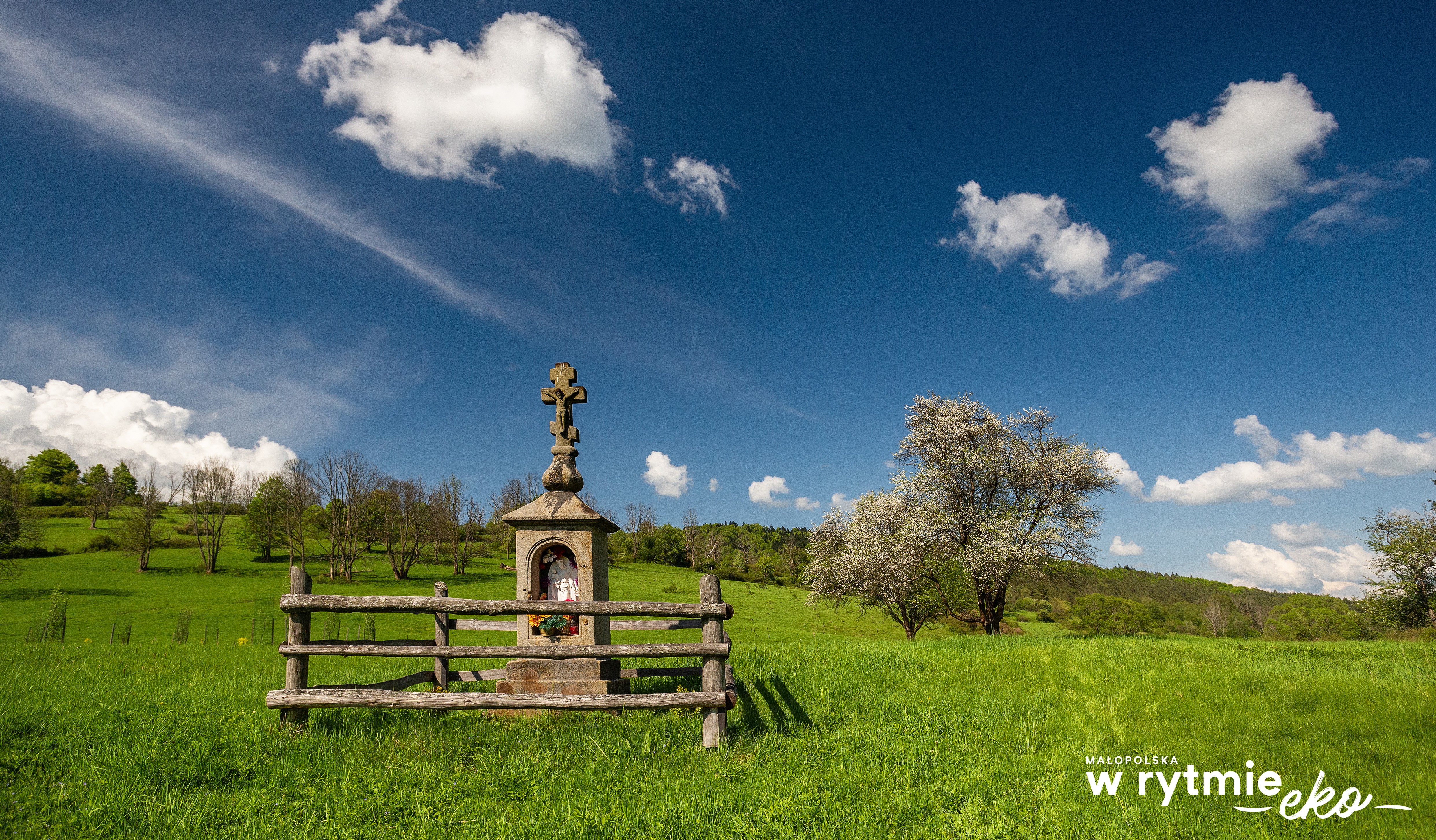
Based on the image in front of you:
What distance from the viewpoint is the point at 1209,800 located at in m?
5.45

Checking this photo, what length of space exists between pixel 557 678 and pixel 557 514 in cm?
254

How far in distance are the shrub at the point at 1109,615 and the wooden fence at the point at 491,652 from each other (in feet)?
182

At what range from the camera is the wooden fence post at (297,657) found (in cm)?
701

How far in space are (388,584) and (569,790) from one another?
57.1 metres

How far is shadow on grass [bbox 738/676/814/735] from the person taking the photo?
764cm

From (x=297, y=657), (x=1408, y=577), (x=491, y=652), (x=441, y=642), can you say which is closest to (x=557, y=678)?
(x=491, y=652)

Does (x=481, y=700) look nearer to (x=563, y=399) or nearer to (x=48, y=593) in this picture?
(x=563, y=399)

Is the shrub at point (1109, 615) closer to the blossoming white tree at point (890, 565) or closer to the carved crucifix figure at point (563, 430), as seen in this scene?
the blossoming white tree at point (890, 565)

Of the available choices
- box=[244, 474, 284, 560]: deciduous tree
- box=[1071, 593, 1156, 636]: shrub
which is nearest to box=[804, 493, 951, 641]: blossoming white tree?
box=[1071, 593, 1156, 636]: shrub

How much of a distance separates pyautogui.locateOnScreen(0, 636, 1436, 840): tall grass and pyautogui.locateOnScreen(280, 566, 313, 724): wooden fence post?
0.24 m

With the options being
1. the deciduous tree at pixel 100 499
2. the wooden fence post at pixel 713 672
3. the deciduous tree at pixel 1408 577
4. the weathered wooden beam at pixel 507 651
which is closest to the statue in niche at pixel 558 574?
the weathered wooden beam at pixel 507 651

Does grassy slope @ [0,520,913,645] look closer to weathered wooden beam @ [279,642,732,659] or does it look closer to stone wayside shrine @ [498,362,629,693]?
stone wayside shrine @ [498,362,629,693]

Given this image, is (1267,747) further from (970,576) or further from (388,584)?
(388,584)

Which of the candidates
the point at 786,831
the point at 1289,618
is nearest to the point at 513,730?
the point at 786,831
